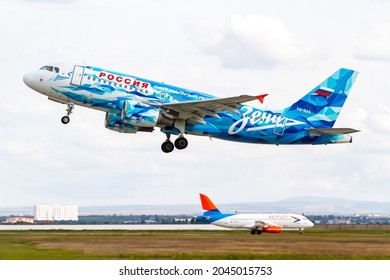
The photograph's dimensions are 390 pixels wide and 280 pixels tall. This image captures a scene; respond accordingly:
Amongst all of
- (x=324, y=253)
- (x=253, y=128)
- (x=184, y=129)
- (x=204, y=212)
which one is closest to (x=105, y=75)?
(x=184, y=129)

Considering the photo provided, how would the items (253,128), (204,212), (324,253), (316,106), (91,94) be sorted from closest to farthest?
(324,253)
(91,94)
(253,128)
(316,106)
(204,212)

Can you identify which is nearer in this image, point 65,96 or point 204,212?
point 65,96

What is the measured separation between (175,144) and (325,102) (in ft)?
45.4

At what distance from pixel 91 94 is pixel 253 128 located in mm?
13029

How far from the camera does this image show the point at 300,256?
54188mm

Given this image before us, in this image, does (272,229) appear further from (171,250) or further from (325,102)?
(171,250)

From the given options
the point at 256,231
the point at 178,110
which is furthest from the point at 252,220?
the point at 178,110

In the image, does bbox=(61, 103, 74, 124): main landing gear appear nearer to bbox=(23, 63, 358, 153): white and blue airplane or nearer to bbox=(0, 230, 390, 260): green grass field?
bbox=(23, 63, 358, 153): white and blue airplane

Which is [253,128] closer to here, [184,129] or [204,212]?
[184,129]

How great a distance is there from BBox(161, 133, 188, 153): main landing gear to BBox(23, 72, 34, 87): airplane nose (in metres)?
11.2

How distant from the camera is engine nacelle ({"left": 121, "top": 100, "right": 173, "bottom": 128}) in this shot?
→ 6106 centimetres

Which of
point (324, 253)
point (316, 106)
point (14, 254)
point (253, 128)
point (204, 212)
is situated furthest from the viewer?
point (204, 212)

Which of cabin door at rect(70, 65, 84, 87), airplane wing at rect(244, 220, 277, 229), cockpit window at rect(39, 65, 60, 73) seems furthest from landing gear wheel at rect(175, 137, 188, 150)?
airplane wing at rect(244, 220, 277, 229)

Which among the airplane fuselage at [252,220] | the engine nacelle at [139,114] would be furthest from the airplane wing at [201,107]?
the airplane fuselage at [252,220]
